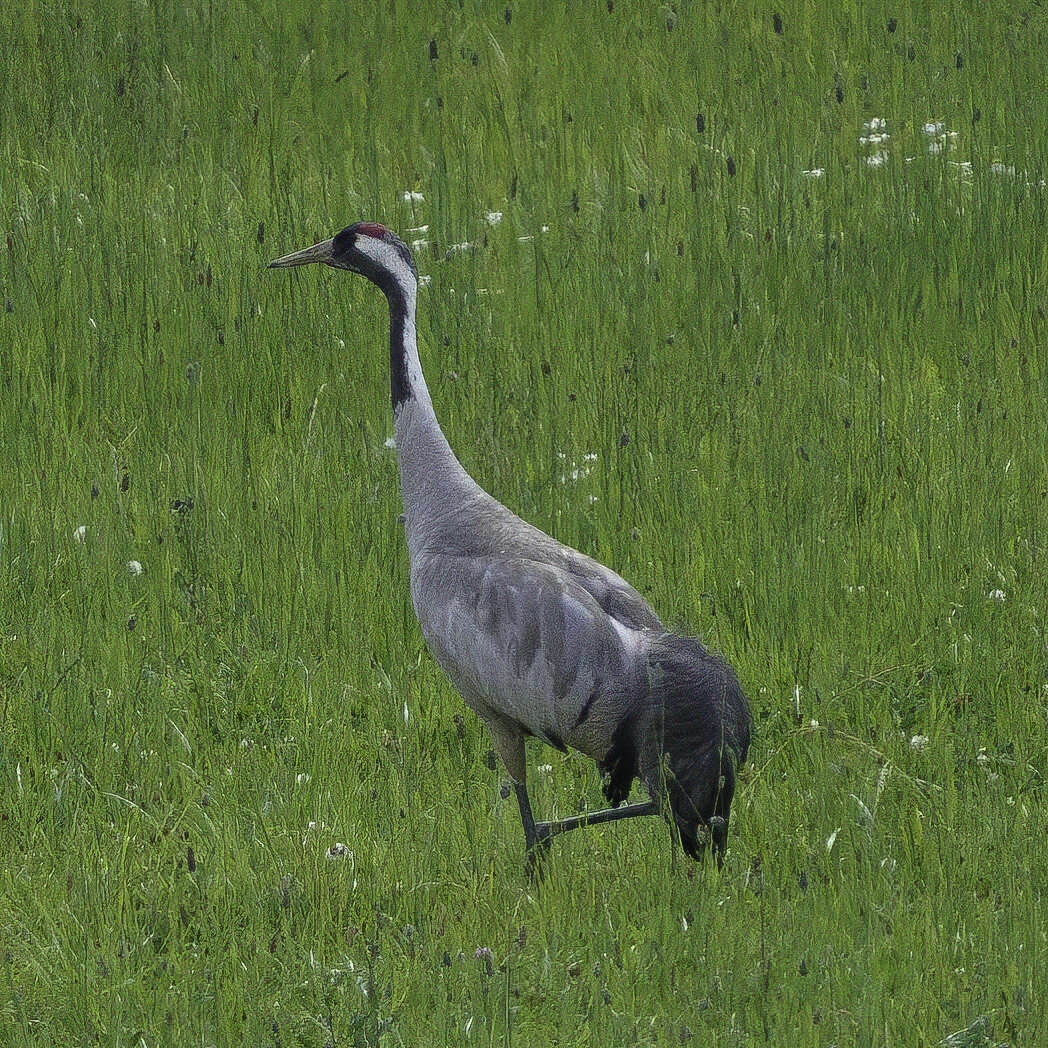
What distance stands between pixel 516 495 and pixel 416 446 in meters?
0.95

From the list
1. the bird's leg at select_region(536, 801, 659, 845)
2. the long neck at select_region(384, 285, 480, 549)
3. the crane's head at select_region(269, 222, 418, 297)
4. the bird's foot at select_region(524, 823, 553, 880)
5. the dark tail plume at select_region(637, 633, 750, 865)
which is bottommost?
the bird's foot at select_region(524, 823, 553, 880)

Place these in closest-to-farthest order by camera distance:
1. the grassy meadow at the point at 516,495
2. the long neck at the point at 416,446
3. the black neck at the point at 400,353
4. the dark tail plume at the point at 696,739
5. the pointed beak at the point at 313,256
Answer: the grassy meadow at the point at 516,495 → the dark tail plume at the point at 696,739 → the long neck at the point at 416,446 → the black neck at the point at 400,353 → the pointed beak at the point at 313,256

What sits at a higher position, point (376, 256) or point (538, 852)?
point (376, 256)

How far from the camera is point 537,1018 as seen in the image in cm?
337

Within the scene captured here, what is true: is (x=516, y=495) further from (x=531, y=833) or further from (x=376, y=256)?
(x=531, y=833)

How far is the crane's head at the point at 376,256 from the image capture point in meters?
4.81

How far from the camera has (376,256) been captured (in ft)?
15.9

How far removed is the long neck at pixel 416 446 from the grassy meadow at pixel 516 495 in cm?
50

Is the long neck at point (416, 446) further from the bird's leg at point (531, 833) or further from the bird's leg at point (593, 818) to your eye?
the bird's leg at point (593, 818)

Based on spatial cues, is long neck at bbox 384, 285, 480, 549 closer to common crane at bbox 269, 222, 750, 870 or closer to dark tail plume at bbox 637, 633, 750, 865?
common crane at bbox 269, 222, 750, 870

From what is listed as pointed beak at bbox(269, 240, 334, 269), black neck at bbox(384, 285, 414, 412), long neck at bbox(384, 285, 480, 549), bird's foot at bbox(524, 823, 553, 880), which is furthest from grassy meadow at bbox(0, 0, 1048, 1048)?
pointed beak at bbox(269, 240, 334, 269)

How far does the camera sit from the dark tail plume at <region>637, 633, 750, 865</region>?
11.9 ft

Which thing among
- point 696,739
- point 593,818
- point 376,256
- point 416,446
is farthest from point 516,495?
point 696,739

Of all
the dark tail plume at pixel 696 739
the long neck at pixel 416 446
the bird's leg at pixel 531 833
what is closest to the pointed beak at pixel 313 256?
the long neck at pixel 416 446
